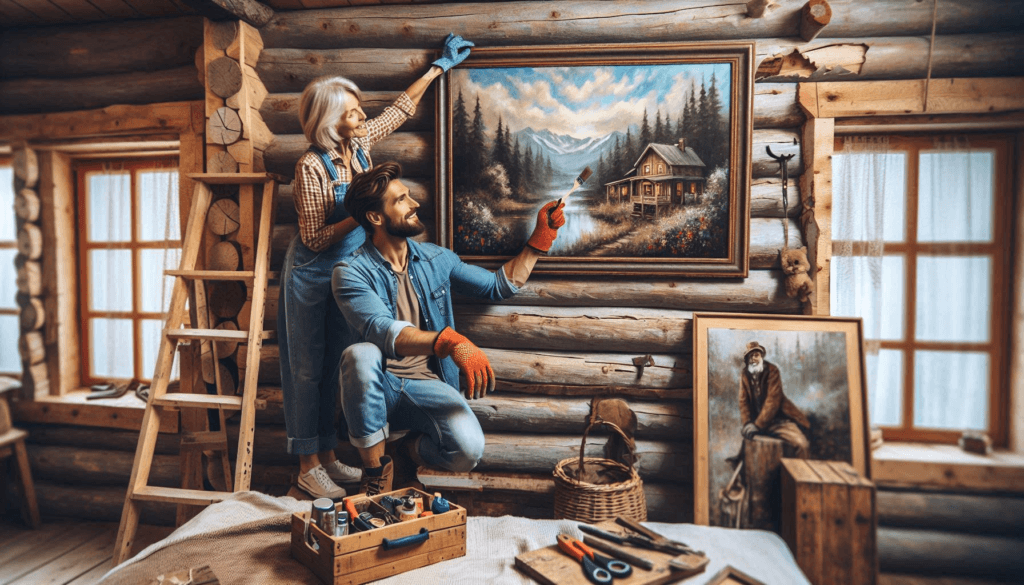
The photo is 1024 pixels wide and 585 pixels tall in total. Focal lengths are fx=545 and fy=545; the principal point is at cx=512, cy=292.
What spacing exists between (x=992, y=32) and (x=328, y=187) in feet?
12.6

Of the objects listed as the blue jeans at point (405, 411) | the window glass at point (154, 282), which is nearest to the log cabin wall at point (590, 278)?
the blue jeans at point (405, 411)

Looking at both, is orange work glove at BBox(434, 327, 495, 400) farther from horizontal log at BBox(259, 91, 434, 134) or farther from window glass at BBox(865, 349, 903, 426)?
window glass at BBox(865, 349, 903, 426)

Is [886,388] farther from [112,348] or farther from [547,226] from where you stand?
[112,348]

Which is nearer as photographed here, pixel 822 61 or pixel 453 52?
pixel 822 61

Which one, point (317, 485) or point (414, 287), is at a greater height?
point (414, 287)

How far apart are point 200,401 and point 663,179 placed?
3.08 metres


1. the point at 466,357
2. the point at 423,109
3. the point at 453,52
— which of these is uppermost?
the point at 453,52

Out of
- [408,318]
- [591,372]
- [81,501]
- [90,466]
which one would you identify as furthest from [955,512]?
[81,501]

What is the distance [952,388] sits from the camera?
2699mm

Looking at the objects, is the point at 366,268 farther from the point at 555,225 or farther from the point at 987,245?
the point at 987,245

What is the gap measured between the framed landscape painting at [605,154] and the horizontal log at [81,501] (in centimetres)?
324

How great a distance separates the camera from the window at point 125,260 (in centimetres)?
412

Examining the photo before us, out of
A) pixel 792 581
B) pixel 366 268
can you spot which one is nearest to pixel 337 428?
pixel 366 268

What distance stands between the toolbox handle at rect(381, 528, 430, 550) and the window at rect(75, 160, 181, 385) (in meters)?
3.00
